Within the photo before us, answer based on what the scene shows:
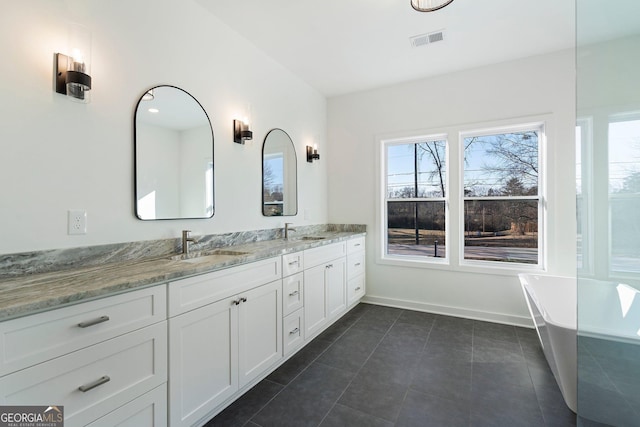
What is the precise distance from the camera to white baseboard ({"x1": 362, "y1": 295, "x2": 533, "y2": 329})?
3.17 metres

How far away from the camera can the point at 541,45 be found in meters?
2.89

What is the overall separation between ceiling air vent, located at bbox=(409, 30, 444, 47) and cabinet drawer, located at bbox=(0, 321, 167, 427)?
304cm

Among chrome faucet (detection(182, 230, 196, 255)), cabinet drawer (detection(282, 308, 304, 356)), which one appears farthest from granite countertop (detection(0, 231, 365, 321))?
cabinet drawer (detection(282, 308, 304, 356))

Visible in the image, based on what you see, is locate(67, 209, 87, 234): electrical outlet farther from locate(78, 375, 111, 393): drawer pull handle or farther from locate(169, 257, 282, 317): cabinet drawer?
locate(78, 375, 111, 393): drawer pull handle

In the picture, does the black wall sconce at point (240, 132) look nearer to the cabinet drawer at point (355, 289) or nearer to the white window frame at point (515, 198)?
the cabinet drawer at point (355, 289)

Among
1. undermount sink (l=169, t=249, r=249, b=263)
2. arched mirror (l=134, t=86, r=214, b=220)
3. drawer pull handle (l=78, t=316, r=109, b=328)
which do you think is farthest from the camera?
undermount sink (l=169, t=249, r=249, b=263)

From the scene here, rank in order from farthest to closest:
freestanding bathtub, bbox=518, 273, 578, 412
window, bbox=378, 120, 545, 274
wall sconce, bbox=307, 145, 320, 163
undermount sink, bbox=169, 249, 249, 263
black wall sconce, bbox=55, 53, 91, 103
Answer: wall sconce, bbox=307, 145, 320, 163 → window, bbox=378, 120, 545, 274 → undermount sink, bbox=169, 249, 249, 263 → freestanding bathtub, bbox=518, 273, 578, 412 → black wall sconce, bbox=55, 53, 91, 103

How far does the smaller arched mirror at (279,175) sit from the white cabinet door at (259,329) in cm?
104

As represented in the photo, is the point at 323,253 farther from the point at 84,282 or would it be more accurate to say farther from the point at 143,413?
the point at 84,282

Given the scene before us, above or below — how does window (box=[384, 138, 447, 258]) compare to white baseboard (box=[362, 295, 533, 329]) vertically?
above

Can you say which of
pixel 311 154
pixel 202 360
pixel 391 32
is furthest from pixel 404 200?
pixel 202 360

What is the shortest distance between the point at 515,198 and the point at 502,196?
13 centimetres

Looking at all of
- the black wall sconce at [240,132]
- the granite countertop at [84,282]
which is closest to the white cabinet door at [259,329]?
the granite countertop at [84,282]

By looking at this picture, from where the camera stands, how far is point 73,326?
1100mm
